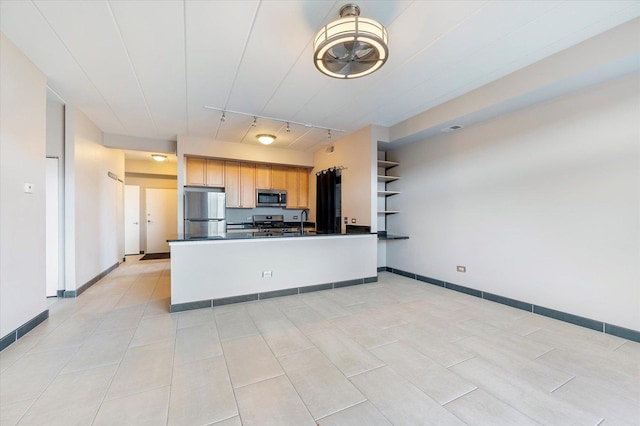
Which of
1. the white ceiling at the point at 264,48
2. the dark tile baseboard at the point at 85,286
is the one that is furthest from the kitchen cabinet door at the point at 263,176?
the dark tile baseboard at the point at 85,286

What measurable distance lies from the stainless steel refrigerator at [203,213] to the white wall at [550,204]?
423 centimetres

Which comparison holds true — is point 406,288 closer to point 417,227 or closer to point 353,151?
point 417,227

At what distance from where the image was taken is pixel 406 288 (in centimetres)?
417

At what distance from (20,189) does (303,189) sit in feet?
15.9

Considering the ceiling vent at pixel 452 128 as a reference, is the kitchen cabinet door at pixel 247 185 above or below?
below

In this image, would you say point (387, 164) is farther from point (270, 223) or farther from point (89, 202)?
point (89, 202)

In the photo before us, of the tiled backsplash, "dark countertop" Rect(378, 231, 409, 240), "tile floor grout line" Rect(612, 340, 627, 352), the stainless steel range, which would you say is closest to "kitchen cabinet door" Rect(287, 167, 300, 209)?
the tiled backsplash

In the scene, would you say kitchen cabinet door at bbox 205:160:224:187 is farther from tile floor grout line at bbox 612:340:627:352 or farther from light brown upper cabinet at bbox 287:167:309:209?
tile floor grout line at bbox 612:340:627:352

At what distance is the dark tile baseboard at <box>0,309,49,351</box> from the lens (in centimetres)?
225

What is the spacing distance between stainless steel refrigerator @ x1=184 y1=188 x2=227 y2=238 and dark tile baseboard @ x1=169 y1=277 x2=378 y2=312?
2.29 meters

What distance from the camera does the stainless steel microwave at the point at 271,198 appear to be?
6105mm

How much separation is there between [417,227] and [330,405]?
3.74 meters

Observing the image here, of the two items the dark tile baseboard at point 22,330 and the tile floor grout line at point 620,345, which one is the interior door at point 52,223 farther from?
the tile floor grout line at point 620,345

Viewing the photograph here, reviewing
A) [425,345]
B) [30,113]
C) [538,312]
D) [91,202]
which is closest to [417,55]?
[425,345]
